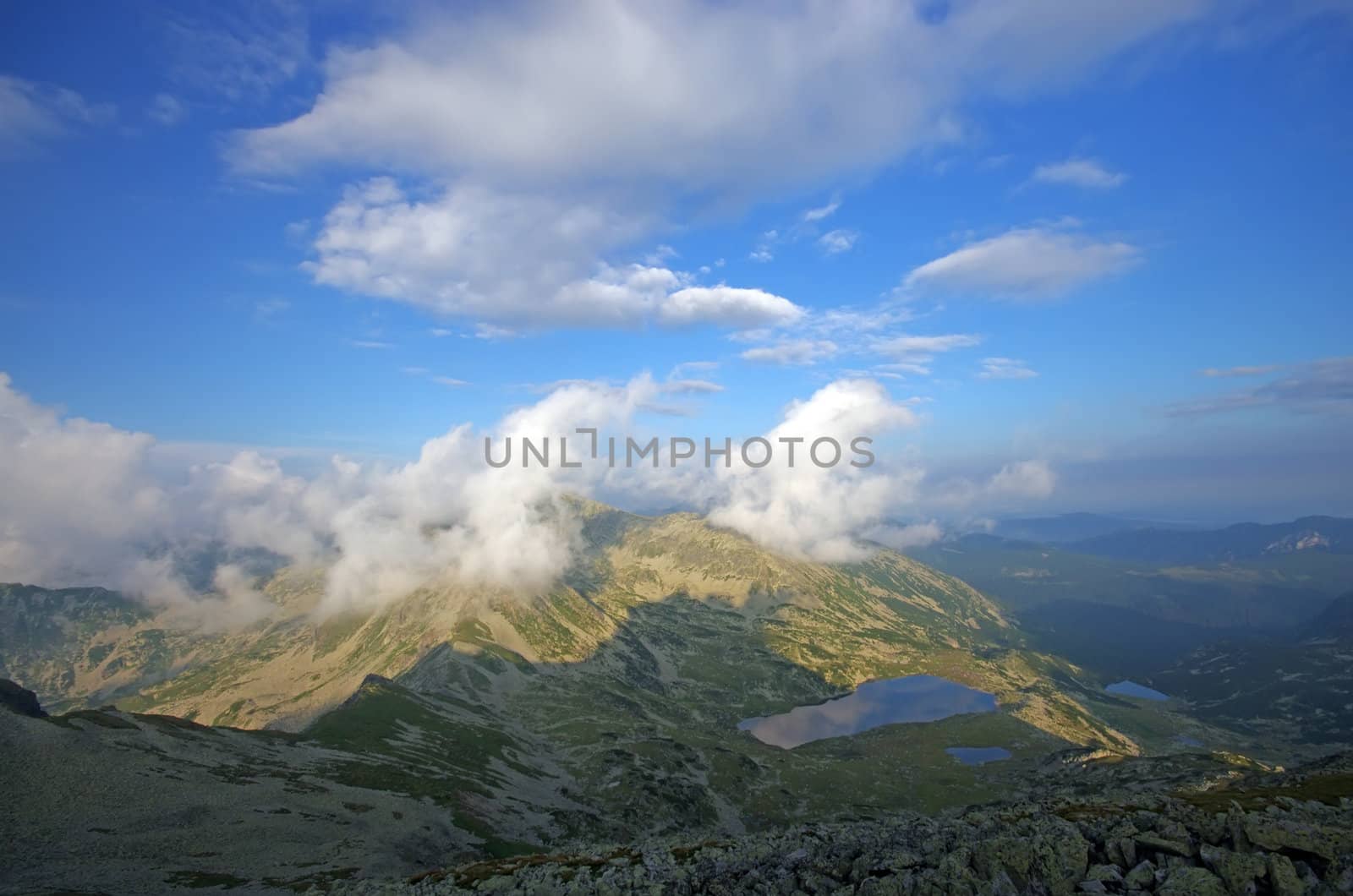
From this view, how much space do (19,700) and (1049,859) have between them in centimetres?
18614

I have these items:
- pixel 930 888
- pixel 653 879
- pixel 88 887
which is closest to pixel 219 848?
pixel 88 887

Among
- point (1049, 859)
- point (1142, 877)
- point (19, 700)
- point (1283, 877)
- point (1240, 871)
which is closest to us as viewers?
point (1283, 877)

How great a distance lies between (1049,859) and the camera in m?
37.0

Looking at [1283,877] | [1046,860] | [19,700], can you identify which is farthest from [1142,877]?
[19,700]

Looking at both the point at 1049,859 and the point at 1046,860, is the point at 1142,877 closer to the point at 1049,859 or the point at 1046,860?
the point at 1049,859

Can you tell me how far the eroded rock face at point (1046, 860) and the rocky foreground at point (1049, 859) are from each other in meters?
0.09

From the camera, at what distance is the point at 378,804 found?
11969 cm

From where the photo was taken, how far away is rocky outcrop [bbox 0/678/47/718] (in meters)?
120

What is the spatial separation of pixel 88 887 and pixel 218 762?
6634 cm

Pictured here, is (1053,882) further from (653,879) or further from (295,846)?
(295,846)

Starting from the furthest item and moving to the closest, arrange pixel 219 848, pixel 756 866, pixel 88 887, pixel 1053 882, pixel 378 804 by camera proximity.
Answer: pixel 378 804
pixel 219 848
pixel 88 887
pixel 756 866
pixel 1053 882

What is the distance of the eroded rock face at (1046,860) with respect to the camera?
32719 mm

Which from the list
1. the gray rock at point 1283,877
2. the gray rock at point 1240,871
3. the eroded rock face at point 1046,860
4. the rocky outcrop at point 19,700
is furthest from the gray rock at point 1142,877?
the rocky outcrop at point 19,700

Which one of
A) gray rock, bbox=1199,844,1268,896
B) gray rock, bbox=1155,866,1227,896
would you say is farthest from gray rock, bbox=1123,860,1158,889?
gray rock, bbox=1199,844,1268,896
